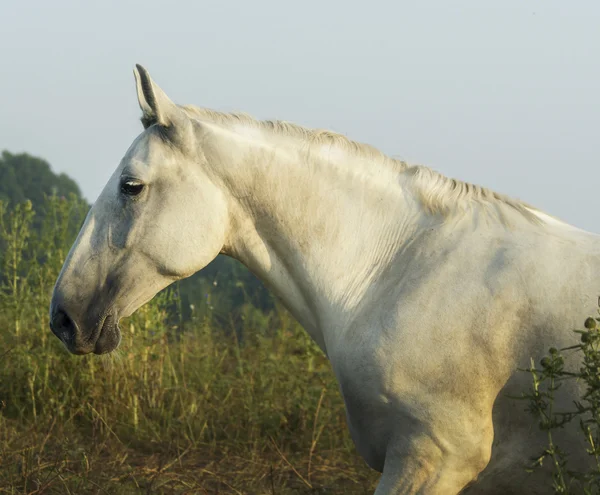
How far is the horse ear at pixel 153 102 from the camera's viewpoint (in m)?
2.92

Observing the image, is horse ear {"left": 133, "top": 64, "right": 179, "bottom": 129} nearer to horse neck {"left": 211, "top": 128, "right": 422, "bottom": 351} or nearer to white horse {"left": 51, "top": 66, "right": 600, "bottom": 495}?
white horse {"left": 51, "top": 66, "right": 600, "bottom": 495}

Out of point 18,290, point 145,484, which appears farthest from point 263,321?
point 145,484

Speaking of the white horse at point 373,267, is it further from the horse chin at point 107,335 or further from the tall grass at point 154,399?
the tall grass at point 154,399

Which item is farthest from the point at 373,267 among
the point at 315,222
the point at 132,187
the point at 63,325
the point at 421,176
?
the point at 63,325

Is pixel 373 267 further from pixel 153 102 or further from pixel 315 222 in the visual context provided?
pixel 153 102

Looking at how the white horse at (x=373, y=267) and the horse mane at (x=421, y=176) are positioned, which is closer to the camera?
the white horse at (x=373, y=267)

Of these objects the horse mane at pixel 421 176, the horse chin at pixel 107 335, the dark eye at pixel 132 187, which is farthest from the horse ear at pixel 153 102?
the horse chin at pixel 107 335

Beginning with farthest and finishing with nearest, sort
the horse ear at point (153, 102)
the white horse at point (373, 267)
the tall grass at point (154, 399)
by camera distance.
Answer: the tall grass at point (154, 399) < the horse ear at point (153, 102) < the white horse at point (373, 267)

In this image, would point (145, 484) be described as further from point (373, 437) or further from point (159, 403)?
point (373, 437)

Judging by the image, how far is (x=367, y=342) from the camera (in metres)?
2.74

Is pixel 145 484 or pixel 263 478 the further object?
pixel 263 478

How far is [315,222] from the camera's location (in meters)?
3.01

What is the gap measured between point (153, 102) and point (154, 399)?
10.2 feet

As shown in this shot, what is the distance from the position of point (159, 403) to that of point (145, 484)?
127 cm
